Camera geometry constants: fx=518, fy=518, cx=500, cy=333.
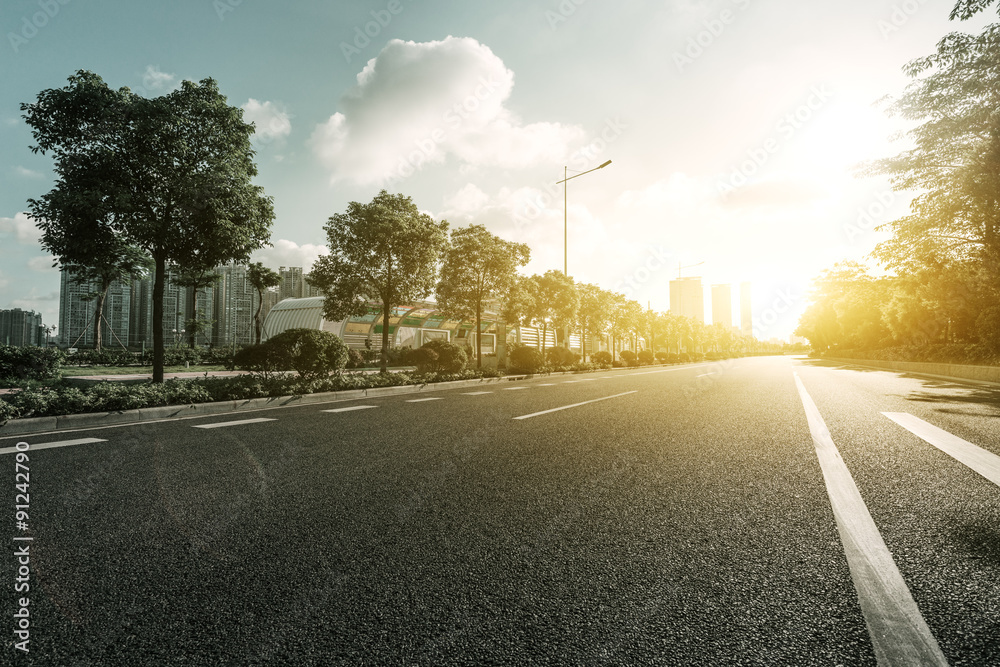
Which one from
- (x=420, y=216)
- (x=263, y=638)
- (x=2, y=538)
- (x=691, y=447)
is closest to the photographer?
(x=263, y=638)

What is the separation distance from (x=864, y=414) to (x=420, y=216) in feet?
54.0

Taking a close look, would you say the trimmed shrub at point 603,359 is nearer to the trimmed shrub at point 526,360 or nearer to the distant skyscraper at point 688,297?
the trimmed shrub at point 526,360

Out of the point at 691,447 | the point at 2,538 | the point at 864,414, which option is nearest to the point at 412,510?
the point at 2,538

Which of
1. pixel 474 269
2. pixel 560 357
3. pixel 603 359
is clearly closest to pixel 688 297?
pixel 603 359

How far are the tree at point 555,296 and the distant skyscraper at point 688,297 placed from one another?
191 feet

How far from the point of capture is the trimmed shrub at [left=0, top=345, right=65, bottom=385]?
1577cm

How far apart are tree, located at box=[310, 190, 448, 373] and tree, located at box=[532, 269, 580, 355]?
1126 cm

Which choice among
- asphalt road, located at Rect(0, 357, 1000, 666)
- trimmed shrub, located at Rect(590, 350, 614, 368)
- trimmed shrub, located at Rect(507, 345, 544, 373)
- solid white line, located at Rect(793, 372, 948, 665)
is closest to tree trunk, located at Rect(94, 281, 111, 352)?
trimmed shrub, located at Rect(507, 345, 544, 373)

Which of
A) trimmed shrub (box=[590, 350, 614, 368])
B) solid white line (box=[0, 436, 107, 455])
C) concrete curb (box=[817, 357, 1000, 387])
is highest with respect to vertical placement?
trimmed shrub (box=[590, 350, 614, 368])

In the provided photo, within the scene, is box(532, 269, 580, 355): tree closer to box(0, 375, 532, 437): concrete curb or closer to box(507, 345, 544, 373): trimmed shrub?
box(507, 345, 544, 373): trimmed shrub

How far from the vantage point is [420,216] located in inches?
813

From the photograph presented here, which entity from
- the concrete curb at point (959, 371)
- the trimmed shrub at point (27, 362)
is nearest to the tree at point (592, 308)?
the concrete curb at point (959, 371)

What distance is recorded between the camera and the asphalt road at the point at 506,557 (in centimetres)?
178

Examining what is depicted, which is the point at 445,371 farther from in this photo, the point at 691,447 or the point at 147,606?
the point at 147,606
